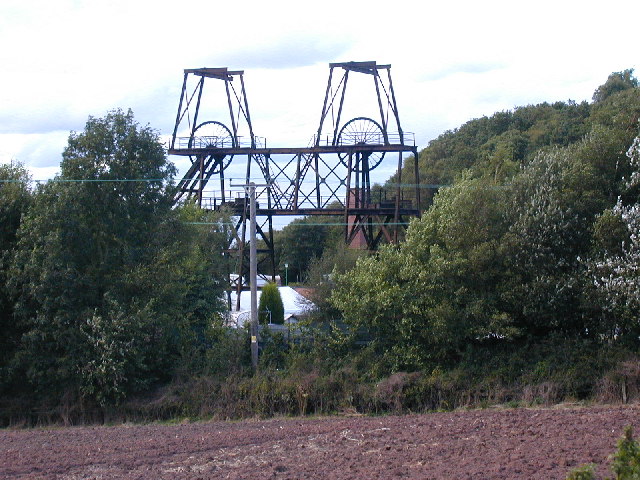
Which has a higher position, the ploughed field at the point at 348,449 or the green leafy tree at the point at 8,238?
the green leafy tree at the point at 8,238

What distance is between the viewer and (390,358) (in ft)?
81.3

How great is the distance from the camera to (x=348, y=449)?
49.2 feet

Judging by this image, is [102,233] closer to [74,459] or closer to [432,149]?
[74,459]

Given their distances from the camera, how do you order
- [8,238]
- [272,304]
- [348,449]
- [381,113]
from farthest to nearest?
[381,113], [272,304], [8,238], [348,449]

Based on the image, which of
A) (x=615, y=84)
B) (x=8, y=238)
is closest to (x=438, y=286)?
(x=8, y=238)

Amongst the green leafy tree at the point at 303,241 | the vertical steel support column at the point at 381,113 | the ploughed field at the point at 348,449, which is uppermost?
the vertical steel support column at the point at 381,113

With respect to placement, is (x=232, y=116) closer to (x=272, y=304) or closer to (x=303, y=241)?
(x=272, y=304)

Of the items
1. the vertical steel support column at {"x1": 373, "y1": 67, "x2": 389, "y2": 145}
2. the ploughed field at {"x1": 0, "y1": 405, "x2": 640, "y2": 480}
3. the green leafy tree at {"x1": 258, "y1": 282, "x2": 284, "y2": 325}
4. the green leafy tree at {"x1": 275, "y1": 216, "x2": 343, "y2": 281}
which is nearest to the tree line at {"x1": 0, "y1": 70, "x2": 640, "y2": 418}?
the ploughed field at {"x1": 0, "y1": 405, "x2": 640, "y2": 480}

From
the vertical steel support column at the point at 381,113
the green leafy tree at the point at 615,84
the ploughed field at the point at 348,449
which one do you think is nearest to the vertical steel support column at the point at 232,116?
the vertical steel support column at the point at 381,113

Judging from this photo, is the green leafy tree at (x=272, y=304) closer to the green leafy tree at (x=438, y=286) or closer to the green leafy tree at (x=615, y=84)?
the green leafy tree at (x=438, y=286)

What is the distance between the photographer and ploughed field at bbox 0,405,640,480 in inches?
500

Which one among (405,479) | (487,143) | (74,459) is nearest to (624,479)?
(405,479)

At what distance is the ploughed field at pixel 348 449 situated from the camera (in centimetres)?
1269

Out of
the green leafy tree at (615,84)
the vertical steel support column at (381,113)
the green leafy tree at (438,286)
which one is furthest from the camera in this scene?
the green leafy tree at (615,84)
